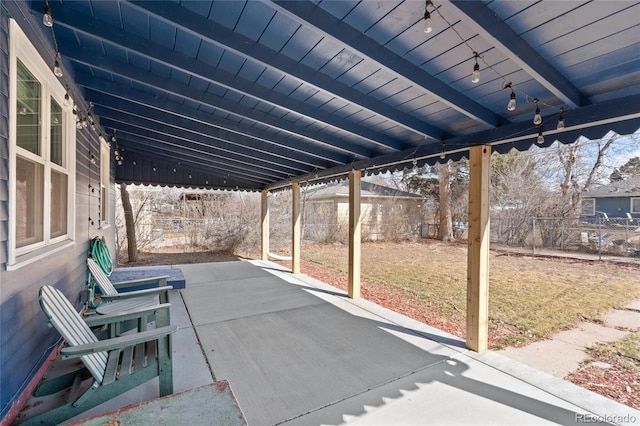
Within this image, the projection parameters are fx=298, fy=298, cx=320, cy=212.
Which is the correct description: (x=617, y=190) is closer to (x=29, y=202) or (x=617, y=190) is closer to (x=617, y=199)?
(x=617, y=199)

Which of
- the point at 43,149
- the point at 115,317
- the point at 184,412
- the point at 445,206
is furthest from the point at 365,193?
the point at 184,412

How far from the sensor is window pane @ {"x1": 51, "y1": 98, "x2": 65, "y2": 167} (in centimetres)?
272

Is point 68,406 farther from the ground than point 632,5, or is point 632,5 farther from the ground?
point 632,5

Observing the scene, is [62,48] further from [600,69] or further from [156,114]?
[600,69]

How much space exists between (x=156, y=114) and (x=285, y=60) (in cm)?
275

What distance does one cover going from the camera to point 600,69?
224cm

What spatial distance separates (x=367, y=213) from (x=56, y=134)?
45.2 feet

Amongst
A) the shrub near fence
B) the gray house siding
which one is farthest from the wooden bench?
the gray house siding

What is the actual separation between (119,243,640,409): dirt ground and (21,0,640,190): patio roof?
2290 mm

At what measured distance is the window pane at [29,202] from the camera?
2033 millimetres

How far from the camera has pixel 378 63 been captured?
2297 millimetres

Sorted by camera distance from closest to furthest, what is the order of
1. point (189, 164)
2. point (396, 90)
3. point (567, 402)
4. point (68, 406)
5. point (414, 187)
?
point (68, 406), point (567, 402), point (396, 90), point (189, 164), point (414, 187)

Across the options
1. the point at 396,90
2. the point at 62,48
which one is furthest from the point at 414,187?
the point at 62,48

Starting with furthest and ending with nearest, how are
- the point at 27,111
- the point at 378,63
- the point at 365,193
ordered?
the point at 365,193 < the point at 378,63 < the point at 27,111
